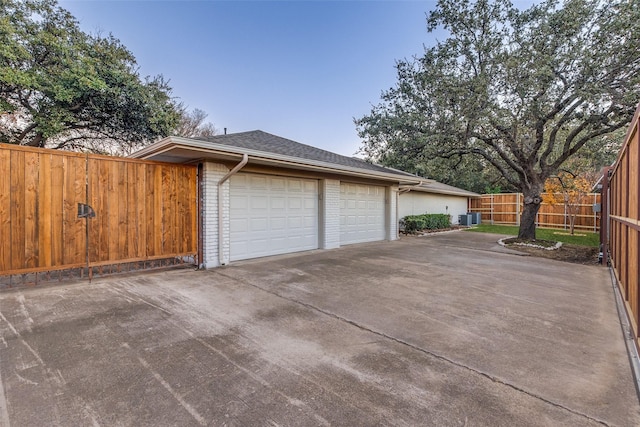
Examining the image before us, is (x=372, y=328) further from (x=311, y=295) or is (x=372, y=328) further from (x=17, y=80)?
(x=17, y=80)

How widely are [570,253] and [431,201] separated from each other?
803 centimetres

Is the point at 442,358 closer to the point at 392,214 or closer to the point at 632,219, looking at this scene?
the point at 632,219

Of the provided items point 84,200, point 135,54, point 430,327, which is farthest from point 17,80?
point 430,327

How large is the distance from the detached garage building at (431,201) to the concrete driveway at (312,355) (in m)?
8.53

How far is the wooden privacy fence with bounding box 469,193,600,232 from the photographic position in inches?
555

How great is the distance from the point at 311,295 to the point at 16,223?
453cm

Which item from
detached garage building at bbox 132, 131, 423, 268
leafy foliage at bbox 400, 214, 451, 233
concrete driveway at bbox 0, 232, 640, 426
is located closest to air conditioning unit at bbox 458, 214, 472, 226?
leafy foliage at bbox 400, 214, 451, 233

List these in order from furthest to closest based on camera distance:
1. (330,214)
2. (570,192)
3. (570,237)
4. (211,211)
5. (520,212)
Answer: (520,212) → (570,192) → (570,237) → (330,214) → (211,211)

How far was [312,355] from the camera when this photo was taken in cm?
256

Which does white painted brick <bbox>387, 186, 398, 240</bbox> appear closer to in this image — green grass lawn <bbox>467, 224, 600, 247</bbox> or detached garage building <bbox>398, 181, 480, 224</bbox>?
detached garage building <bbox>398, 181, 480, 224</bbox>

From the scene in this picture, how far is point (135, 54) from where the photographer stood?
37.1ft

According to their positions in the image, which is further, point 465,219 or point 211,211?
point 465,219

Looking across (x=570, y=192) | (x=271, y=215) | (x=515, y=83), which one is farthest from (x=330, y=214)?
(x=570, y=192)

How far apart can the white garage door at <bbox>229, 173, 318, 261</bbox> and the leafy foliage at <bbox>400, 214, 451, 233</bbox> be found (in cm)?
632
